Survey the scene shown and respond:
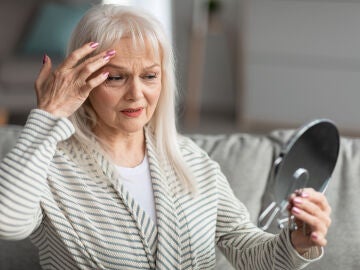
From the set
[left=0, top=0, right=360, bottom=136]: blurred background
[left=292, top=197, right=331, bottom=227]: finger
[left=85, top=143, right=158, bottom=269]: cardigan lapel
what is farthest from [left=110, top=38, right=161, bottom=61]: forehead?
[left=0, top=0, right=360, bottom=136]: blurred background

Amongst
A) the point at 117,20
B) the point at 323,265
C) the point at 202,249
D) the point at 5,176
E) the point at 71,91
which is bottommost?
the point at 323,265

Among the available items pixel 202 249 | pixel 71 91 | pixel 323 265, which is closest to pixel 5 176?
pixel 71 91

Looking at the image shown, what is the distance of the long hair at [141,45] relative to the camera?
150 cm

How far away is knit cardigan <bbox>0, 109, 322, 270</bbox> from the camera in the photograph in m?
1.38

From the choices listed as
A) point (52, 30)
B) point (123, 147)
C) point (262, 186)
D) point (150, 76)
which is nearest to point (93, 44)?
point (150, 76)

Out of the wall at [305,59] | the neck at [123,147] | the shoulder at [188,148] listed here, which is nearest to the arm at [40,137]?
the neck at [123,147]

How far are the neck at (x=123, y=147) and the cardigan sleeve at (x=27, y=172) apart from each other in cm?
22

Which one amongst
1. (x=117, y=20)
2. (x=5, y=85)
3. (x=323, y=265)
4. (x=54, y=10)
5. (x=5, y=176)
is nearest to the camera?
(x=5, y=176)

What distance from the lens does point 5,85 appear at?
4922mm

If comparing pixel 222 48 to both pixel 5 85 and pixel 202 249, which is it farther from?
pixel 202 249

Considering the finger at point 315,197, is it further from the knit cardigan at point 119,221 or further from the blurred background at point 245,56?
the blurred background at point 245,56

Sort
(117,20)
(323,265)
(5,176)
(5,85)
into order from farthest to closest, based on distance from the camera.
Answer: (5,85), (323,265), (117,20), (5,176)

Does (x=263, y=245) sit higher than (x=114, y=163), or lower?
lower

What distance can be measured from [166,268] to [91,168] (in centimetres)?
26
